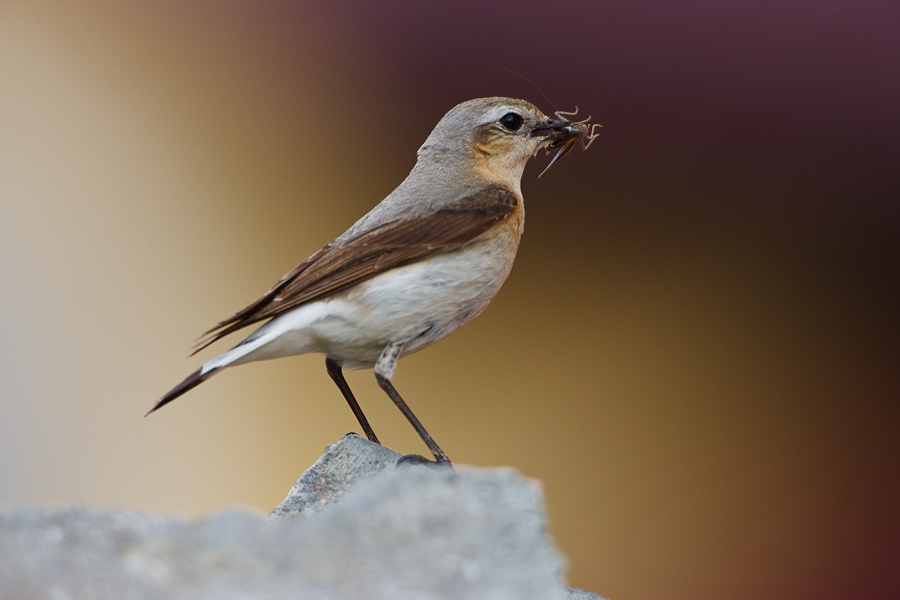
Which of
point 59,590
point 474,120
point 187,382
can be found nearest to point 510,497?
point 59,590

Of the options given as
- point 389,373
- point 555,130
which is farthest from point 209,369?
point 555,130

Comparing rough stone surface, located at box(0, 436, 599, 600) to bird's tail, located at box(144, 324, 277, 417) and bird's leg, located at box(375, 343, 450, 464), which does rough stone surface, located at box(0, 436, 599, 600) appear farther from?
bird's leg, located at box(375, 343, 450, 464)

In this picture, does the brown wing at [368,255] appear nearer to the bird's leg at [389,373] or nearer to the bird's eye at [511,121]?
the bird's leg at [389,373]

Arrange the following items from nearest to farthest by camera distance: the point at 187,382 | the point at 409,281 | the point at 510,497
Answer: the point at 510,497 → the point at 187,382 → the point at 409,281

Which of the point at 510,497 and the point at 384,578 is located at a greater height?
the point at 510,497

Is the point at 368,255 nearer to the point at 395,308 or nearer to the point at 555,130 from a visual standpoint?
the point at 395,308

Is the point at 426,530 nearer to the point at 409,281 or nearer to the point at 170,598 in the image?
the point at 170,598

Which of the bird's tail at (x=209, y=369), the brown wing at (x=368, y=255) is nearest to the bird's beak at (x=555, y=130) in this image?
the brown wing at (x=368, y=255)
